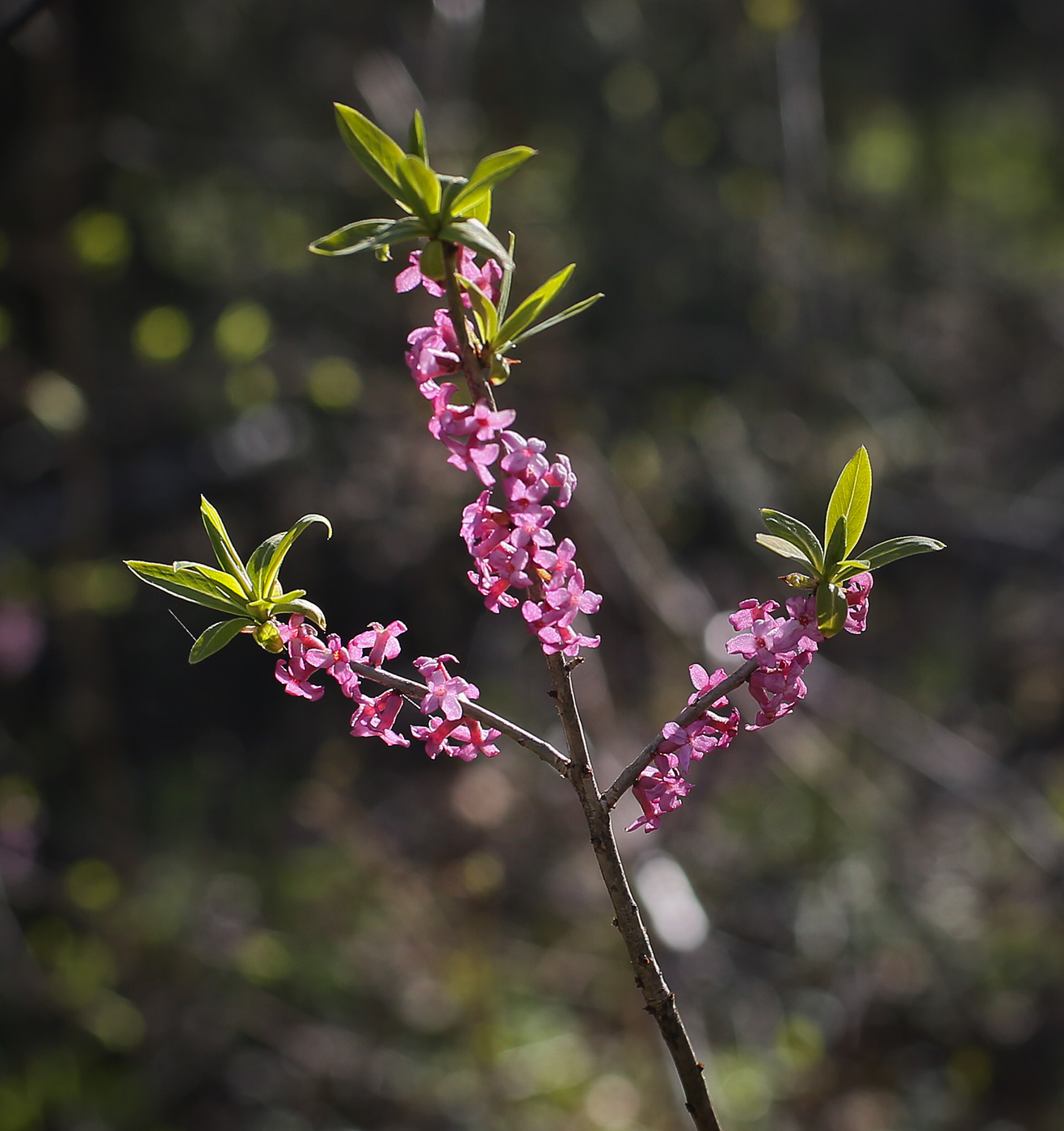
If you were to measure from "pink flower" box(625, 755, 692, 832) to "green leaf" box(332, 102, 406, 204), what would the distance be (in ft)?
1.38

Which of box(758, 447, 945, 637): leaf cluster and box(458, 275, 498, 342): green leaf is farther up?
box(458, 275, 498, 342): green leaf

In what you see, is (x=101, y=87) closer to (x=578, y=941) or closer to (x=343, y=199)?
(x=343, y=199)

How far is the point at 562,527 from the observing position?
3270mm

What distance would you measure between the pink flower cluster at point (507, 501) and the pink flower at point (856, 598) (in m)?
0.18

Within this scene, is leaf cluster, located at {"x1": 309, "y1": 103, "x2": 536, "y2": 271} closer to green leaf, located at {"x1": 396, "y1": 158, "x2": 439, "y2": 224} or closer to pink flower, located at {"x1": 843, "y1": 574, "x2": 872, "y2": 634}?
green leaf, located at {"x1": 396, "y1": 158, "x2": 439, "y2": 224}

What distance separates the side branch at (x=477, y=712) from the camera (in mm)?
634

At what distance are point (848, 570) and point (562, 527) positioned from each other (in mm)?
2655

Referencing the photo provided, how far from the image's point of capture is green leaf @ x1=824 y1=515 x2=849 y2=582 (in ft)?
2.02

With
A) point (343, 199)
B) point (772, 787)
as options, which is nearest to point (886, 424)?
point (772, 787)

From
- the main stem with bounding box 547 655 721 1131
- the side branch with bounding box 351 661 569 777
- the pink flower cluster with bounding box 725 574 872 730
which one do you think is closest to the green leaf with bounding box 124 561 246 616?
the side branch with bounding box 351 661 569 777

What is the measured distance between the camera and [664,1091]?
84.4 inches

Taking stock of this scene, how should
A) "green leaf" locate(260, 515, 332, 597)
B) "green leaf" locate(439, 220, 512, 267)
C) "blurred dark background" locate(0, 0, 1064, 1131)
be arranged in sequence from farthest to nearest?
"blurred dark background" locate(0, 0, 1064, 1131) < "green leaf" locate(260, 515, 332, 597) < "green leaf" locate(439, 220, 512, 267)

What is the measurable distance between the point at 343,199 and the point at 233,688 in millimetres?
2594

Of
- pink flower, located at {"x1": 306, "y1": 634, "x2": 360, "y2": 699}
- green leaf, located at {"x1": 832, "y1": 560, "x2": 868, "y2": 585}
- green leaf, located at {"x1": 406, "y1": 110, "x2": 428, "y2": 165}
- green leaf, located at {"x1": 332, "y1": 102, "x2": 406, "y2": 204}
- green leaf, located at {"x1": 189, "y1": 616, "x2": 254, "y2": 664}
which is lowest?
green leaf, located at {"x1": 832, "y1": 560, "x2": 868, "y2": 585}
